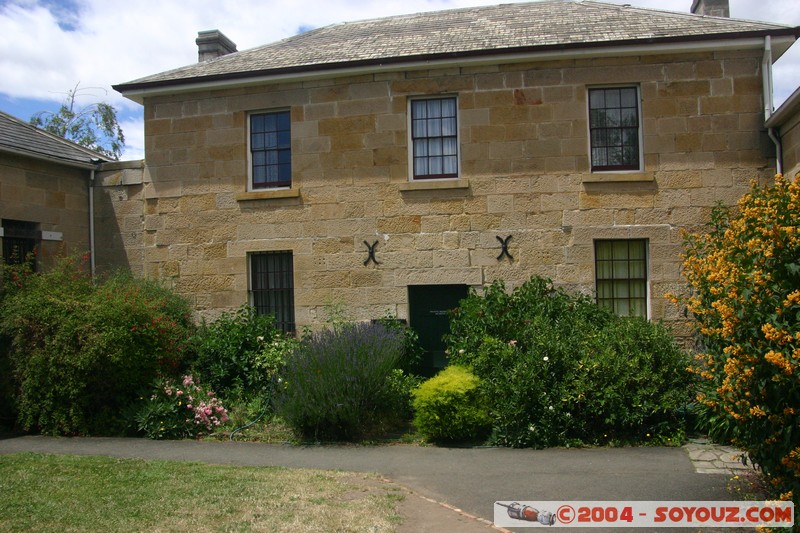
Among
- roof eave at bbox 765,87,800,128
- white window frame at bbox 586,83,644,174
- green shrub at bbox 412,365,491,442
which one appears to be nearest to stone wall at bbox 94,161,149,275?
green shrub at bbox 412,365,491,442

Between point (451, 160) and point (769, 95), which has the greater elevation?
point (769, 95)

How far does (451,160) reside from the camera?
12672 mm

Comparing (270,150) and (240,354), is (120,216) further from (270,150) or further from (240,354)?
(240,354)

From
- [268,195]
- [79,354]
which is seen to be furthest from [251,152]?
[79,354]

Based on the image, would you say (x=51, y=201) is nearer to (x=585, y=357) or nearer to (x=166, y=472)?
(x=166, y=472)

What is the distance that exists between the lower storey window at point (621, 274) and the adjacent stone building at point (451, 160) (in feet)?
0.08

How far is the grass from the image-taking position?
5.96m

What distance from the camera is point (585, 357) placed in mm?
9492

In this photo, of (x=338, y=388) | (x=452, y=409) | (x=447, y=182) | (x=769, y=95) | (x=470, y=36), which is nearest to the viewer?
(x=452, y=409)

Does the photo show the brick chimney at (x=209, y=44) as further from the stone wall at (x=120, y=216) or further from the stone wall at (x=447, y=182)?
the stone wall at (x=120, y=216)

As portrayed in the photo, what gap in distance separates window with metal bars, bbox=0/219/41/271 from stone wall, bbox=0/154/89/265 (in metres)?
0.14

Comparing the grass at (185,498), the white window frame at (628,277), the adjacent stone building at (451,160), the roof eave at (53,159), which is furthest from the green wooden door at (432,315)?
the roof eave at (53,159)

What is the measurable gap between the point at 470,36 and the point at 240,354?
23.8 feet

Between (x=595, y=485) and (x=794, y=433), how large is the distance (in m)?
2.48
